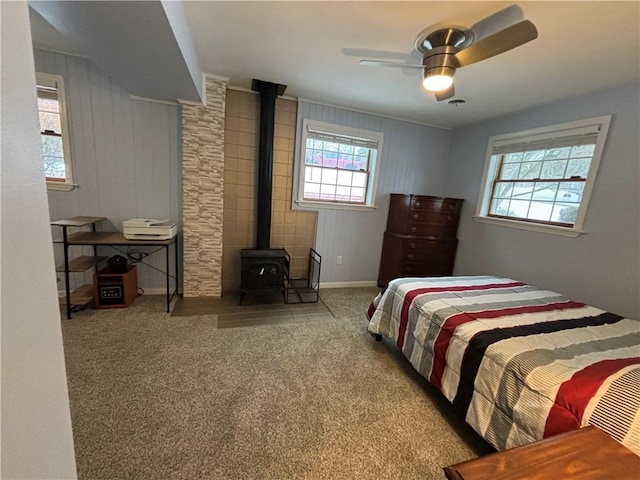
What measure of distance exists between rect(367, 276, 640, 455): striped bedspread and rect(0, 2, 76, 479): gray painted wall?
1710mm

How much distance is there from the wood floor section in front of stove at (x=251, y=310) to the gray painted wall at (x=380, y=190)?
0.86 meters

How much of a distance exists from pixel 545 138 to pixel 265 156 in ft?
10.1

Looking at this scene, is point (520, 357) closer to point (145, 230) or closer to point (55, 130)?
A: point (145, 230)

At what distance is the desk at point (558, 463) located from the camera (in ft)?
2.21

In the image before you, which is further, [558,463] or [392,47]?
[392,47]

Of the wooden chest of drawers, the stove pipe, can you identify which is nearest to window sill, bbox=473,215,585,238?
the wooden chest of drawers

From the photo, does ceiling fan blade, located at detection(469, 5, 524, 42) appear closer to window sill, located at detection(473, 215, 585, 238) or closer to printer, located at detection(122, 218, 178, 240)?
window sill, located at detection(473, 215, 585, 238)

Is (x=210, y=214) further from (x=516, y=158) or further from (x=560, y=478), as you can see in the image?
(x=516, y=158)

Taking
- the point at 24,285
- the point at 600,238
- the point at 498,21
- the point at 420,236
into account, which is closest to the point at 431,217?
the point at 420,236

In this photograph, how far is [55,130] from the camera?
2691 mm

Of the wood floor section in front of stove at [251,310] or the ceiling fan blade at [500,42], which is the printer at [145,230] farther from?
the ceiling fan blade at [500,42]

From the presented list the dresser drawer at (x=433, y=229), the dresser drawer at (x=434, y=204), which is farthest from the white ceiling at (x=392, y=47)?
the dresser drawer at (x=433, y=229)

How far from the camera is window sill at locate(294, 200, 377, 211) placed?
3539 mm

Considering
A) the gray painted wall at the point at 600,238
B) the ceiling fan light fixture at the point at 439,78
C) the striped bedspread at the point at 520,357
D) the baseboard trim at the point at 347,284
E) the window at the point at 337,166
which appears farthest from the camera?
the baseboard trim at the point at 347,284
